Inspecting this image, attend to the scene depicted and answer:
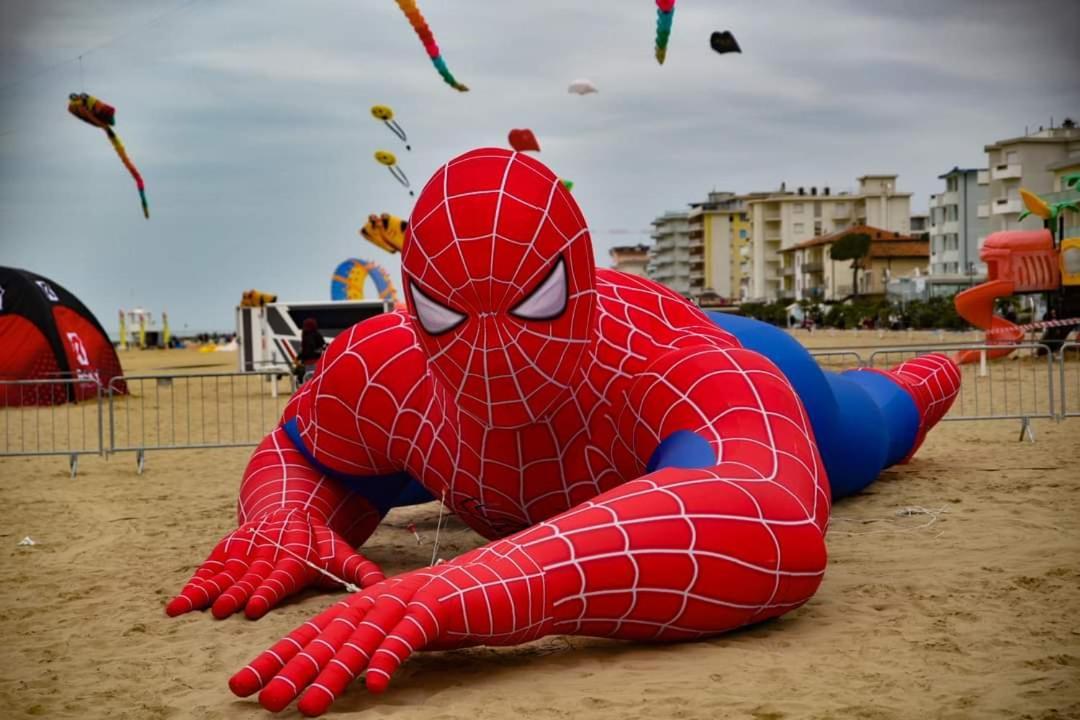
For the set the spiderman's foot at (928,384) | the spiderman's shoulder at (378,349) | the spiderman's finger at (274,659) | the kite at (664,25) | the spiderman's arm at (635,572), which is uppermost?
the kite at (664,25)

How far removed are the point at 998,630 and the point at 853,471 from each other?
10.5 feet

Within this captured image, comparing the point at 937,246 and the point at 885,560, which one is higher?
the point at 937,246

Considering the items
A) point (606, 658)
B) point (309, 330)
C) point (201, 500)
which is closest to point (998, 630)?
point (606, 658)

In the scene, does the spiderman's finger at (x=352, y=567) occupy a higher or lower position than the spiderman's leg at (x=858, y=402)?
lower

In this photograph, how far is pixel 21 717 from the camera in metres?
4.38

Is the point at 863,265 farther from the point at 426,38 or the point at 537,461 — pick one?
the point at 537,461

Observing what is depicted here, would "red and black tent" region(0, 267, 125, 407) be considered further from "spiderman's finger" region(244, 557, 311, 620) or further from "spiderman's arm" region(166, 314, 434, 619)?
"spiderman's finger" region(244, 557, 311, 620)

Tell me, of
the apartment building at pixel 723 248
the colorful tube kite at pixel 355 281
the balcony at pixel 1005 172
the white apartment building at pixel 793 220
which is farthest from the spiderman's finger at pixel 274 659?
the apartment building at pixel 723 248

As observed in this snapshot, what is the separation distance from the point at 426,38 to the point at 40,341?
11081mm

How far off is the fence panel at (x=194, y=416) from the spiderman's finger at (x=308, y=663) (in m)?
8.29

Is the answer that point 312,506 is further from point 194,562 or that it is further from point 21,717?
point 21,717

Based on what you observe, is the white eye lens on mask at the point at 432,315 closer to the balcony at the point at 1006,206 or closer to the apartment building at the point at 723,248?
the balcony at the point at 1006,206

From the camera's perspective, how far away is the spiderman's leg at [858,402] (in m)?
7.12

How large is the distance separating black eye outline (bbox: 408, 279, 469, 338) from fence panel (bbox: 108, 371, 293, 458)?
782cm
